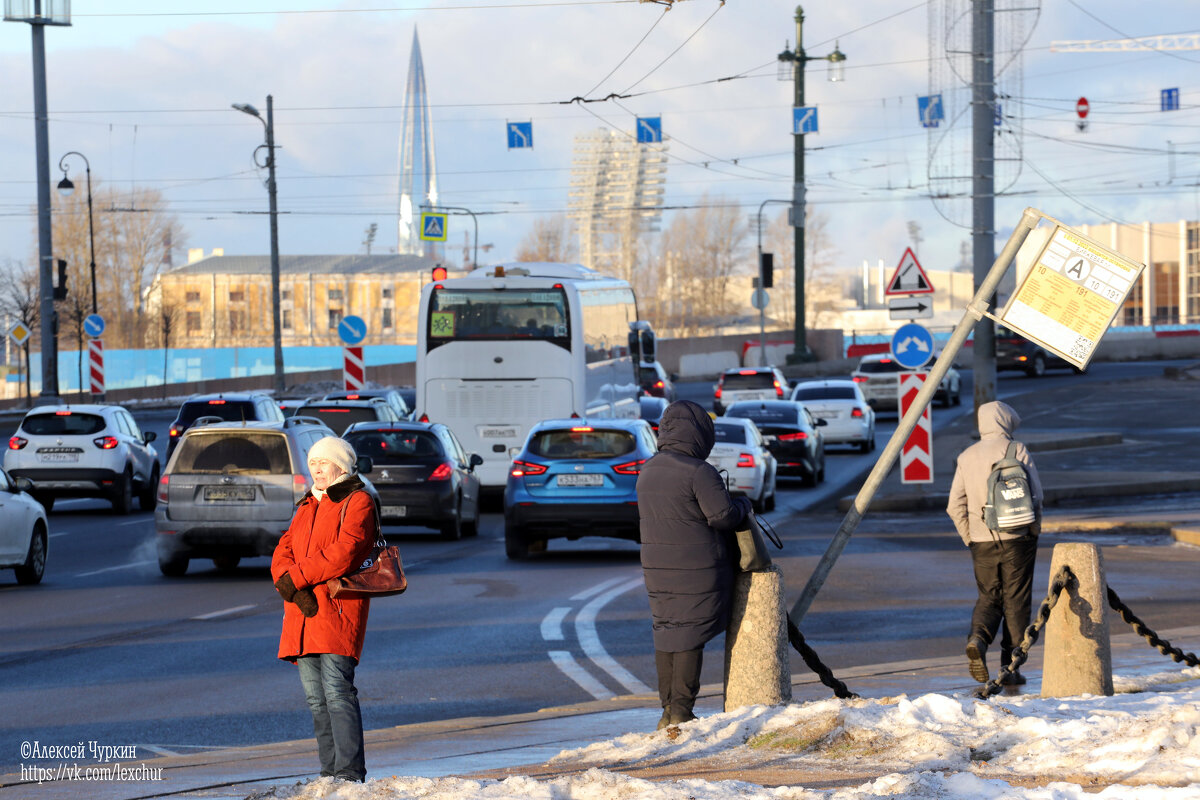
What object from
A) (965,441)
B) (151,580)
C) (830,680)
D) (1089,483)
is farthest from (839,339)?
(830,680)

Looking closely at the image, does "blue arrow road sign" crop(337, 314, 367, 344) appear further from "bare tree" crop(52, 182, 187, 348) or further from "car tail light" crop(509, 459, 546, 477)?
"bare tree" crop(52, 182, 187, 348)

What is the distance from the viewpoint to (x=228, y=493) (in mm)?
16906

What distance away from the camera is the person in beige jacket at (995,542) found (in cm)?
993

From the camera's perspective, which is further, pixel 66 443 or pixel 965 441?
pixel 965 441

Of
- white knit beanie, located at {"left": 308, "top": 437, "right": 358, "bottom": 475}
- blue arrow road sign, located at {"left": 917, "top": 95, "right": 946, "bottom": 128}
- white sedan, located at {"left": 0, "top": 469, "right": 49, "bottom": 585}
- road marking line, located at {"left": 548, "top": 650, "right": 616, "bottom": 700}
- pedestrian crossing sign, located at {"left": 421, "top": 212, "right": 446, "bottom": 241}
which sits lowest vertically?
road marking line, located at {"left": 548, "top": 650, "right": 616, "bottom": 700}

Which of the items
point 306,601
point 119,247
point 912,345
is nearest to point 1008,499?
point 306,601

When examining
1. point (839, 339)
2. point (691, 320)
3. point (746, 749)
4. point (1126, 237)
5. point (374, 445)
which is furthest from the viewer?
point (1126, 237)

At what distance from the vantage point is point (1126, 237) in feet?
467

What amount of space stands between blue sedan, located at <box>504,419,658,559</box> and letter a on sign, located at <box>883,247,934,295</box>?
4972 millimetres

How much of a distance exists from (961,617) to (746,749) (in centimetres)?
660

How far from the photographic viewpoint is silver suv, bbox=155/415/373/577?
1680cm

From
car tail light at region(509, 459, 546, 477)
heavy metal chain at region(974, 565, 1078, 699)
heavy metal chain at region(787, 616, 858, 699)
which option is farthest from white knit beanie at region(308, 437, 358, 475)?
car tail light at region(509, 459, 546, 477)

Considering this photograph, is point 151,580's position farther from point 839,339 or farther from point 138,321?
point 138,321

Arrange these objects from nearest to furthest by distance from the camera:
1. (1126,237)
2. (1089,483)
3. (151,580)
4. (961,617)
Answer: (961,617) → (151,580) → (1089,483) → (1126,237)
